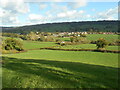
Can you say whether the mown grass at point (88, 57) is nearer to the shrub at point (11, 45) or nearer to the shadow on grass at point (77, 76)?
the shadow on grass at point (77, 76)

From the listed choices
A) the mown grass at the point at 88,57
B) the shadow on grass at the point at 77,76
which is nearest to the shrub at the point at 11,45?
the mown grass at the point at 88,57

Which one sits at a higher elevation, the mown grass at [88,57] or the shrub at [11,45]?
the shrub at [11,45]

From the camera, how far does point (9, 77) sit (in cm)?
1083

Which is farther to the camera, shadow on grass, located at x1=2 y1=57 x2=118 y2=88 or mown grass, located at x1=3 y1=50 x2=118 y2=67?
mown grass, located at x1=3 y1=50 x2=118 y2=67

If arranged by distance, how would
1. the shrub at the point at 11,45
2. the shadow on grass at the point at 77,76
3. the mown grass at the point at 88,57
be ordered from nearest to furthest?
the shadow on grass at the point at 77,76 < the mown grass at the point at 88,57 < the shrub at the point at 11,45

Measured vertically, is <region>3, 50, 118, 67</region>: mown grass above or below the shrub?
below

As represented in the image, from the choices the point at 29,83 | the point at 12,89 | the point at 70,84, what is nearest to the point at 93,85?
the point at 70,84

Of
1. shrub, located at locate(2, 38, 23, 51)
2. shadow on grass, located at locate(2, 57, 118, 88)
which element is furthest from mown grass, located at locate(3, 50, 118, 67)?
shrub, located at locate(2, 38, 23, 51)

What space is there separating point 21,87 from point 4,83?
1726mm

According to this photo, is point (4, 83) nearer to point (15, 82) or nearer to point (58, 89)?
point (15, 82)

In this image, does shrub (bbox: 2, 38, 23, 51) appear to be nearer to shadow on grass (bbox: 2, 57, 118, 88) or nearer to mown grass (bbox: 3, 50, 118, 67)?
mown grass (bbox: 3, 50, 118, 67)

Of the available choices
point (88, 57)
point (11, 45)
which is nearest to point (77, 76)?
point (88, 57)

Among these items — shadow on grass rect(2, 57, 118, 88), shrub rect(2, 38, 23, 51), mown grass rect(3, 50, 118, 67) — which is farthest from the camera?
shrub rect(2, 38, 23, 51)

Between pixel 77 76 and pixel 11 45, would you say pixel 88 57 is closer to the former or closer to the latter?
pixel 77 76
